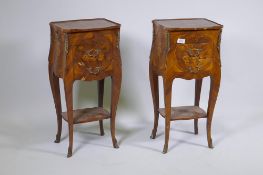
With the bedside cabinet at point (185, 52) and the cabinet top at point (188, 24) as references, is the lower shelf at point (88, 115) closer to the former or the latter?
the bedside cabinet at point (185, 52)

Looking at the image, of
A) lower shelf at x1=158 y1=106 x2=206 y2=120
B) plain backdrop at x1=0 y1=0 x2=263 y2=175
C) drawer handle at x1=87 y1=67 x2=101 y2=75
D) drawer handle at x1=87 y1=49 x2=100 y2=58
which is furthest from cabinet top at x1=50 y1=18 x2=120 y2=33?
lower shelf at x1=158 y1=106 x2=206 y2=120

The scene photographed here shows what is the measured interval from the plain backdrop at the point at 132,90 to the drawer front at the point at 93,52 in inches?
27.5

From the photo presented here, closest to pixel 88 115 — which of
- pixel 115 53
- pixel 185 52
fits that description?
pixel 115 53

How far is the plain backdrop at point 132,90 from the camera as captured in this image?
4.65 metres

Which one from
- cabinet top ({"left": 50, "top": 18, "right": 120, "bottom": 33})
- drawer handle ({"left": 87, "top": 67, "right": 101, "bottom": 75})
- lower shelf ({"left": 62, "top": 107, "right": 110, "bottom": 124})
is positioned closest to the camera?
cabinet top ({"left": 50, "top": 18, "right": 120, "bottom": 33})

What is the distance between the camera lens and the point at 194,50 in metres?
4.36

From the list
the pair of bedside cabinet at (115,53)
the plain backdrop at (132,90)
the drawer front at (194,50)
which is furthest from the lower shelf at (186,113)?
→ the drawer front at (194,50)

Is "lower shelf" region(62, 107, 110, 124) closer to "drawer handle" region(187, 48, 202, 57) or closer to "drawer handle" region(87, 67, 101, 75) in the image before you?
"drawer handle" region(87, 67, 101, 75)

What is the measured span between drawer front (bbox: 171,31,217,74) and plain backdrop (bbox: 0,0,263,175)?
72 centimetres

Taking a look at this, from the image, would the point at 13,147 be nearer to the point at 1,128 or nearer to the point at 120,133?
the point at 1,128

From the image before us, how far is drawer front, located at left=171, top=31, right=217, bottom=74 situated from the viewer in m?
4.32
